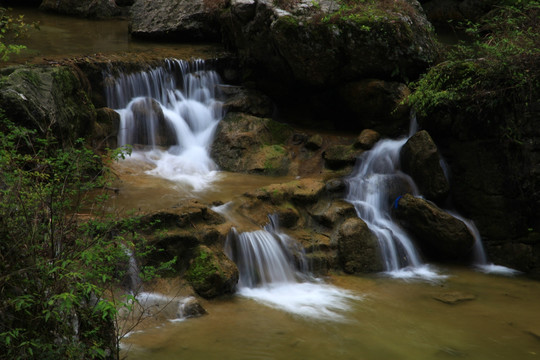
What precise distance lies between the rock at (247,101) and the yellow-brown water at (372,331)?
581cm

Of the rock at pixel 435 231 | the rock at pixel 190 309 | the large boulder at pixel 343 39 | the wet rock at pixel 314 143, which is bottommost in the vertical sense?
the rock at pixel 190 309

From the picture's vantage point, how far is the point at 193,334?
5480mm

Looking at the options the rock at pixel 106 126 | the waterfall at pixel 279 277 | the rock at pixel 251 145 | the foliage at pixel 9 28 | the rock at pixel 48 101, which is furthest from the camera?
the rock at pixel 251 145

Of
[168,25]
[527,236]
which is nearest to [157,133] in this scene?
[168,25]

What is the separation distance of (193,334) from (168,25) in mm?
11422

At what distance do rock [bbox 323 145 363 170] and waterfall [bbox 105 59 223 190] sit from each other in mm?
2357

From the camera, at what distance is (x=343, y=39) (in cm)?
1088

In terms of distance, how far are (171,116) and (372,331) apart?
285 inches

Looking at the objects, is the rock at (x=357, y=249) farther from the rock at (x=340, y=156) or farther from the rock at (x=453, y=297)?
the rock at (x=340, y=156)

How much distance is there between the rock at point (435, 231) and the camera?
8.27 meters

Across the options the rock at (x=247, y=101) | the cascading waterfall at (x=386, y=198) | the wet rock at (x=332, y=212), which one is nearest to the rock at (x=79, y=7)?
the rock at (x=247, y=101)

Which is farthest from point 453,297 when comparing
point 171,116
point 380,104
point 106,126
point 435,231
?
point 171,116

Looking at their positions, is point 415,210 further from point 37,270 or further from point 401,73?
point 37,270

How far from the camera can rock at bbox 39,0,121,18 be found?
18203 millimetres
